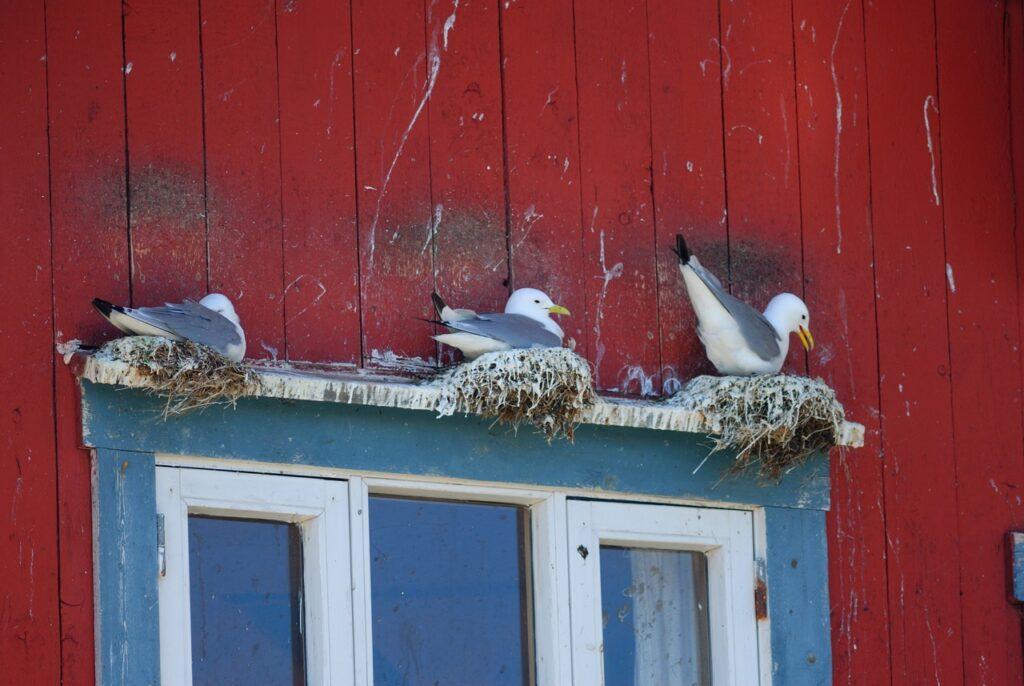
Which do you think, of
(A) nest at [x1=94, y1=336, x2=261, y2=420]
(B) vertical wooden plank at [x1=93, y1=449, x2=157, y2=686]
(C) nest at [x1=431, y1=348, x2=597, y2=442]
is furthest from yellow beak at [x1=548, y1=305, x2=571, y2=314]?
(B) vertical wooden plank at [x1=93, y1=449, x2=157, y2=686]

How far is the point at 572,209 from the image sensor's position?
5.75 meters

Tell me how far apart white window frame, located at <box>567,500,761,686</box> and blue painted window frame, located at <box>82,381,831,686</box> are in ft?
0.19

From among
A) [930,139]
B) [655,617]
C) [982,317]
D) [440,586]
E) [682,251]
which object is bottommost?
[655,617]

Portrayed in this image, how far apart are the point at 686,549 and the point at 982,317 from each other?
142 cm

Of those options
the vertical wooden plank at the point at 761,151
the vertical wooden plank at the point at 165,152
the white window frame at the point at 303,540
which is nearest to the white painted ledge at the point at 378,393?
the white window frame at the point at 303,540

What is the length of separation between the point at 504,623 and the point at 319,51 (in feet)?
5.78

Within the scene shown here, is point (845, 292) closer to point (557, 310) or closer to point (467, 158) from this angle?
point (557, 310)

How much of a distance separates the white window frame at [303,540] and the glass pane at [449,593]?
0.16 metres

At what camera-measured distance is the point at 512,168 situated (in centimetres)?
570

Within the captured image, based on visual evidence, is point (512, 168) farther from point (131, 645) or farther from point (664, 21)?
point (131, 645)

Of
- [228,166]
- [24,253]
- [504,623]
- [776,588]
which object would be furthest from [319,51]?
[776,588]

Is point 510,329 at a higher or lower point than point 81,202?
lower

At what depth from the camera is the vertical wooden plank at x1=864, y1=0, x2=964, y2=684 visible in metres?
5.88

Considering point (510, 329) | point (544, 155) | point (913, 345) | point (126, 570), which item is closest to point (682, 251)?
point (544, 155)
